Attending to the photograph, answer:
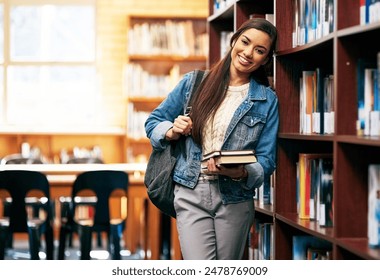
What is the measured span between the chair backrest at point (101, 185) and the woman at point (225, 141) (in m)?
2.55

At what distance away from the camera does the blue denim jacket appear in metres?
2.75

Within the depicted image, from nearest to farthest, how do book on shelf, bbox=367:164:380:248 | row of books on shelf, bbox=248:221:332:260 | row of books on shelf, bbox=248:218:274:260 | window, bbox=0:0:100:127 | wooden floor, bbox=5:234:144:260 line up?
book on shelf, bbox=367:164:380:248 < row of books on shelf, bbox=248:221:332:260 < row of books on shelf, bbox=248:218:274:260 < wooden floor, bbox=5:234:144:260 < window, bbox=0:0:100:127

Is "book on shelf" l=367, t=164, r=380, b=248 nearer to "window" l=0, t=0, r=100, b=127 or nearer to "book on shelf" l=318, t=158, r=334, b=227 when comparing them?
"book on shelf" l=318, t=158, r=334, b=227

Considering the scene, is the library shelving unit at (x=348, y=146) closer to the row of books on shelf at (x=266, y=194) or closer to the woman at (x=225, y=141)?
the woman at (x=225, y=141)

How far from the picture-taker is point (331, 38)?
2.46 meters

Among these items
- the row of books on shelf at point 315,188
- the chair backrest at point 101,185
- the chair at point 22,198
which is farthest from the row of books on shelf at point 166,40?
the row of books on shelf at point 315,188

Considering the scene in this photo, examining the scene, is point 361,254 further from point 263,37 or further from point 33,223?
point 33,223

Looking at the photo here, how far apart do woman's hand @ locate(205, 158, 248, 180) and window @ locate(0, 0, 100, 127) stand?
225 inches

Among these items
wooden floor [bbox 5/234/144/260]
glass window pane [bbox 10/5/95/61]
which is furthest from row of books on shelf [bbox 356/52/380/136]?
glass window pane [bbox 10/5/95/61]

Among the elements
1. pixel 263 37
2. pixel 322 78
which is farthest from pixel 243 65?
pixel 322 78

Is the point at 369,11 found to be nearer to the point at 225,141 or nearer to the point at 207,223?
the point at 225,141

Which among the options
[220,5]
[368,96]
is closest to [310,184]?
[368,96]

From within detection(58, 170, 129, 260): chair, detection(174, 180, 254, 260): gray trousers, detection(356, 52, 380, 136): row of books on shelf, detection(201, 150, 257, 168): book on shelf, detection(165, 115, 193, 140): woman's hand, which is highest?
detection(356, 52, 380, 136): row of books on shelf
